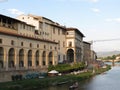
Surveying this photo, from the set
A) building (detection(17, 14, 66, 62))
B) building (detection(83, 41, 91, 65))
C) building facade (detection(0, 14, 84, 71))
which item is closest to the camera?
building facade (detection(0, 14, 84, 71))

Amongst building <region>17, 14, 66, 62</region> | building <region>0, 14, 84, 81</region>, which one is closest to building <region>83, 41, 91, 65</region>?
building <region>17, 14, 66, 62</region>

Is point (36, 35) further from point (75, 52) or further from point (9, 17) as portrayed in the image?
point (75, 52)

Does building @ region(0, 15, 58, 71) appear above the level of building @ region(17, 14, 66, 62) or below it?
below

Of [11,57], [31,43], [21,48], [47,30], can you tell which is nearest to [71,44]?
[47,30]

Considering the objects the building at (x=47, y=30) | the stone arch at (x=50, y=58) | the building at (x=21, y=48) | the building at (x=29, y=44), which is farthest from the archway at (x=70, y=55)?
the stone arch at (x=50, y=58)

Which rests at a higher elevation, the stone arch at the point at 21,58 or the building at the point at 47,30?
the building at the point at 47,30

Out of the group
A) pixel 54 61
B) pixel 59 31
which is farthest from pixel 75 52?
pixel 54 61

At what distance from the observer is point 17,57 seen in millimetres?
62438

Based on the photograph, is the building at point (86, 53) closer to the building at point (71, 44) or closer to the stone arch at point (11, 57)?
the building at point (71, 44)

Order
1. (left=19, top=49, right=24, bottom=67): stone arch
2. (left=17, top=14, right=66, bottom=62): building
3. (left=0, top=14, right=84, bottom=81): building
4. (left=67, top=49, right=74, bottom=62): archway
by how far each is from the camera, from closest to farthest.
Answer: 1. (left=0, top=14, right=84, bottom=81): building
2. (left=19, top=49, right=24, bottom=67): stone arch
3. (left=17, top=14, right=66, bottom=62): building
4. (left=67, top=49, right=74, bottom=62): archway

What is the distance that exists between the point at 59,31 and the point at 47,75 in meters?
32.6

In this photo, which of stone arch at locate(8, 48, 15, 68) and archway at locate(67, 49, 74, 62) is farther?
archway at locate(67, 49, 74, 62)

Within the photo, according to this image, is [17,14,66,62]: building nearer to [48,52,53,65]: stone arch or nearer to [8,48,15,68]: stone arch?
[48,52,53,65]: stone arch

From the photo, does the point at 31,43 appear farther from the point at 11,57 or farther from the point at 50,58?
the point at 50,58
